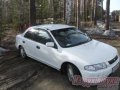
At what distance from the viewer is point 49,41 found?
812 cm

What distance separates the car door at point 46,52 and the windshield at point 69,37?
27 centimetres

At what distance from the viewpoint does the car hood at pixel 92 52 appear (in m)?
6.71

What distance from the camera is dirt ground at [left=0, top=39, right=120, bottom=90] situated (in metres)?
7.11

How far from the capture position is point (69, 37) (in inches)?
320

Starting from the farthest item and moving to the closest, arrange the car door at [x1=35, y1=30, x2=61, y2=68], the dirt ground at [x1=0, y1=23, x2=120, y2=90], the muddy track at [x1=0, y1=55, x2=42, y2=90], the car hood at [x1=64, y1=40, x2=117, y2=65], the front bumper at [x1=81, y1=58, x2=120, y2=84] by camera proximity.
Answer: the car door at [x1=35, y1=30, x2=61, y2=68] < the muddy track at [x1=0, y1=55, x2=42, y2=90] < the dirt ground at [x1=0, y1=23, x2=120, y2=90] < the car hood at [x1=64, y1=40, x2=117, y2=65] < the front bumper at [x1=81, y1=58, x2=120, y2=84]

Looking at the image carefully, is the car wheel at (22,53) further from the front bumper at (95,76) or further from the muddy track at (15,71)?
the front bumper at (95,76)

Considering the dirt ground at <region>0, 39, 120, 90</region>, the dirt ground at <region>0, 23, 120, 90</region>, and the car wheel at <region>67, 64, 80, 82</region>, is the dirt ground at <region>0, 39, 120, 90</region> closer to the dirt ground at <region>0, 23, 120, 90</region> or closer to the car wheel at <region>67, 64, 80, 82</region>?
the dirt ground at <region>0, 23, 120, 90</region>

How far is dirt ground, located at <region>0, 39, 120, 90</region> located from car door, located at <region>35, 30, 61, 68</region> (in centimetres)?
39

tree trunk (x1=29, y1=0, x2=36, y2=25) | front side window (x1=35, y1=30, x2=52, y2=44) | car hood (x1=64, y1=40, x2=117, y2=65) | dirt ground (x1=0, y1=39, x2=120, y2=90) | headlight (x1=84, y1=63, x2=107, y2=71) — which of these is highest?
tree trunk (x1=29, y1=0, x2=36, y2=25)

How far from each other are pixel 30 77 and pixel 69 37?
177 centimetres

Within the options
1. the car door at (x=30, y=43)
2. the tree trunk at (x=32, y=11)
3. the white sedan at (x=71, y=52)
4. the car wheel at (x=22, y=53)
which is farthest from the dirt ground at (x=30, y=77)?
the tree trunk at (x=32, y=11)

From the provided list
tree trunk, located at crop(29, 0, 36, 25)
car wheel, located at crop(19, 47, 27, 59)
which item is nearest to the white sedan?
car wheel, located at crop(19, 47, 27, 59)

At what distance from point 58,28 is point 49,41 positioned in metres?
0.69

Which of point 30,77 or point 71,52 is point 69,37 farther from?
point 30,77
